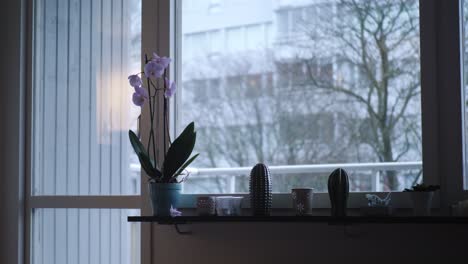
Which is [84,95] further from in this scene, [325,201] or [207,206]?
[325,201]

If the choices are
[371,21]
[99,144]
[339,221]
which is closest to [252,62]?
[371,21]

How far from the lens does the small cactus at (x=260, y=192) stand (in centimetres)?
234

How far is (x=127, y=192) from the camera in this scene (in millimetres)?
2902

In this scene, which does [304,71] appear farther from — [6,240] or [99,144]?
[6,240]

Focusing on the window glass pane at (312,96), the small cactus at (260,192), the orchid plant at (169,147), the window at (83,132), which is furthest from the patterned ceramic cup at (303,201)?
the window glass pane at (312,96)

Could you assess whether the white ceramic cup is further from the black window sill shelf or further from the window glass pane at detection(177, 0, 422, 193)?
the window glass pane at detection(177, 0, 422, 193)

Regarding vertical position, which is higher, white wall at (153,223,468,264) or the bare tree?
the bare tree

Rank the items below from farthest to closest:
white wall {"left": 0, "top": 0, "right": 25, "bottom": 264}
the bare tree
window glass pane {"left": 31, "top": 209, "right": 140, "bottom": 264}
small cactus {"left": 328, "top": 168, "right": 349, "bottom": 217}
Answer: the bare tree → white wall {"left": 0, "top": 0, "right": 25, "bottom": 264} → window glass pane {"left": 31, "top": 209, "right": 140, "bottom": 264} → small cactus {"left": 328, "top": 168, "right": 349, "bottom": 217}

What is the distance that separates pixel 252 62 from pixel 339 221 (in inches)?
114

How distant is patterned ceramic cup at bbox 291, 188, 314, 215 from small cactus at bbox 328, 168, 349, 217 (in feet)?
0.38

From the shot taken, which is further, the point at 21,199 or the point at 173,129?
the point at 21,199

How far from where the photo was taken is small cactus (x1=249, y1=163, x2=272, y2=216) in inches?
92.0

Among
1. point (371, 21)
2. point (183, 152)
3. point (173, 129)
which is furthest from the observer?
point (371, 21)

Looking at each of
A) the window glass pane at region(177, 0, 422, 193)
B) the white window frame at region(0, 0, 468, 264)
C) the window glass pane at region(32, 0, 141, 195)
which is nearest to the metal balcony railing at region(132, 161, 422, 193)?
the window glass pane at region(177, 0, 422, 193)
